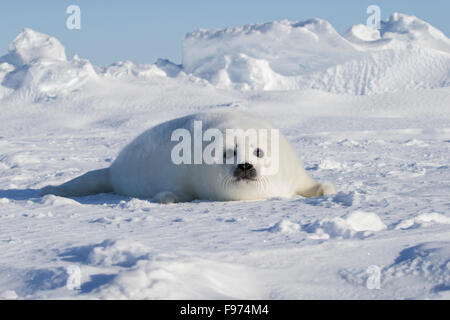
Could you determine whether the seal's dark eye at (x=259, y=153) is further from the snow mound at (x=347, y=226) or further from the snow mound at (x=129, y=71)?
the snow mound at (x=129, y=71)

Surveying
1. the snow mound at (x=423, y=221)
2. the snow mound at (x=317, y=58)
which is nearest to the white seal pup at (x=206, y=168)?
the snow mound at (x=423, y=221)

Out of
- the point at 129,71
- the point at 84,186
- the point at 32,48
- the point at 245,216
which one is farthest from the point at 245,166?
the point at 32,48

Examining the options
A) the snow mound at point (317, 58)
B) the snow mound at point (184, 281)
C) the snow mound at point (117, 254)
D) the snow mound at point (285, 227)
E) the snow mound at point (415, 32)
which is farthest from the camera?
the snow mound at point (415, 32)

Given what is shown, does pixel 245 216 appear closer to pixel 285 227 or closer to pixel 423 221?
pixel 285 227

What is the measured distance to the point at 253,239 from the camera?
2594 mm

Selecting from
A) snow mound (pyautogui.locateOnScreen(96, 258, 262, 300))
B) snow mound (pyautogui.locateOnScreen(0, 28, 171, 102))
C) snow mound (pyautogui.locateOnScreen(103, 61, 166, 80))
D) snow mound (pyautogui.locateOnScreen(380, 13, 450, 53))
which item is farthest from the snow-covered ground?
snow mound (pyautogui.locateOnScreen(380, 13, 450, 53))

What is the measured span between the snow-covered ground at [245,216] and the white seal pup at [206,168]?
150mm

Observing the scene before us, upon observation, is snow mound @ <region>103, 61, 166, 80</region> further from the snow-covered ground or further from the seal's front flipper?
the seal's front flipper

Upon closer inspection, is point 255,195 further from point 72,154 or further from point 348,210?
point 72,154

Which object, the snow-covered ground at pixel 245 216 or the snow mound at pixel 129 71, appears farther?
the snow mound at pixel 129 71

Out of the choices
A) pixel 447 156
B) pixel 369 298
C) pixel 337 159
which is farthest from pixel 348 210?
pixel 447 156

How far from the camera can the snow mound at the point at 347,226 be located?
104 inches

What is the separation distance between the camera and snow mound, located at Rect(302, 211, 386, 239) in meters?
2.63

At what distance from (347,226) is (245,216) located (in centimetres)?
75
